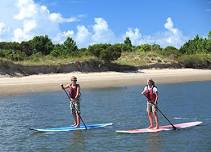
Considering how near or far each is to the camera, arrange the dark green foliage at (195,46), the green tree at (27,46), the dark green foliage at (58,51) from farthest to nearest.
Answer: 1. the dark green foliage at (195,46)
2. the green tree at (27,46)
3. the dark green foliage at (58,51)

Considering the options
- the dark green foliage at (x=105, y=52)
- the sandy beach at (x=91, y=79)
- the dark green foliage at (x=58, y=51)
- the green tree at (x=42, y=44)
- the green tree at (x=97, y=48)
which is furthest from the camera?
the green tree at (x=42, y=44)

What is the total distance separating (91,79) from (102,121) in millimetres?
24055

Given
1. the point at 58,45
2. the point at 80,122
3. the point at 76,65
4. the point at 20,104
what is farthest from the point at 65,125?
the point at 58,45

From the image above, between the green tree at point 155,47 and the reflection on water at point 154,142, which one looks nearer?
the reflection on water at point 154,142

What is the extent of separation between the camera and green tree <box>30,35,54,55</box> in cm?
7042

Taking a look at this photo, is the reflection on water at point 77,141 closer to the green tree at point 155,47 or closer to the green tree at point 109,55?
the green tree at point 109,55

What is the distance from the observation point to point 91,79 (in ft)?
142

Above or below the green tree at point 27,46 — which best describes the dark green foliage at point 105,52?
below

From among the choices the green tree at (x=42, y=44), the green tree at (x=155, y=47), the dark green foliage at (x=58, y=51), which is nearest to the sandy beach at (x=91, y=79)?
the dark green foliage at (x=58, y=51)

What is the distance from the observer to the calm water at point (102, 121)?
14.2 m

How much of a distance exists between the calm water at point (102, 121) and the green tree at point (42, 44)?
3778 cm

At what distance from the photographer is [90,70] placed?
48219 mm

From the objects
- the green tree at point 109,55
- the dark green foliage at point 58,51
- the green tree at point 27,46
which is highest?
the green tree at point 27,46

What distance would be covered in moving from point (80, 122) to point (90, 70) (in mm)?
29593
